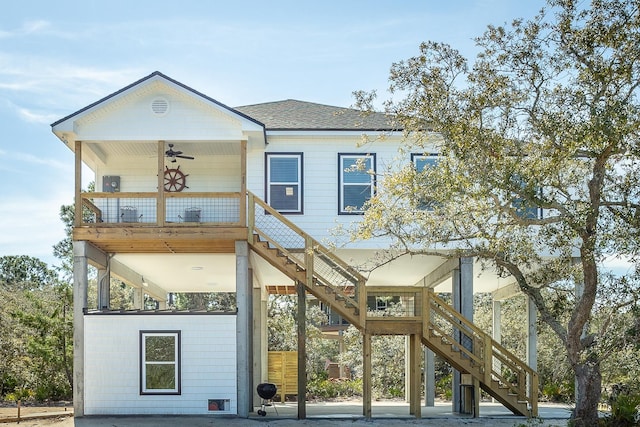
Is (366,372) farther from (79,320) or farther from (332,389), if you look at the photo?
(332,389)

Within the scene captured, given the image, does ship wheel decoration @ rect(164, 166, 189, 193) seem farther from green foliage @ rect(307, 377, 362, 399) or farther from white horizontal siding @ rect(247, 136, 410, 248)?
green foliage @ rect(307, 377, 362, 399)

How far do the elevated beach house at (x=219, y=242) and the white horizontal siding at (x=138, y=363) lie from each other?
0.02 meters

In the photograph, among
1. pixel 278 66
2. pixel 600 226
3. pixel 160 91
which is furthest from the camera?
pixel 278 66

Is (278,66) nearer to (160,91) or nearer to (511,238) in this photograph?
(160,91)

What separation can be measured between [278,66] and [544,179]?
28.5 ft

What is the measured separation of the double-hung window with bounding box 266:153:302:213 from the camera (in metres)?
19.8

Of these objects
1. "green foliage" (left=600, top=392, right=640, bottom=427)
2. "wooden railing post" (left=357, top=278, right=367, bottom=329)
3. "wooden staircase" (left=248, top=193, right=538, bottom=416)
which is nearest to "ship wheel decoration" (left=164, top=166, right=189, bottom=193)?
"wooden staircase" (left=248, top=193, right=538, bottom=416)

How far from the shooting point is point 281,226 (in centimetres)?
1944

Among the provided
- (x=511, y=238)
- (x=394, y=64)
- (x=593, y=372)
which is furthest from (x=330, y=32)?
(x=593, y=372)

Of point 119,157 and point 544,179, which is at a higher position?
point 119,157

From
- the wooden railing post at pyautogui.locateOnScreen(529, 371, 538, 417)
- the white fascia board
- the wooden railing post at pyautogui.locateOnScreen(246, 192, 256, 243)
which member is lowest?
the wooden railing post at pyautogui.locateOnScreen(529, 371, 538, 417)

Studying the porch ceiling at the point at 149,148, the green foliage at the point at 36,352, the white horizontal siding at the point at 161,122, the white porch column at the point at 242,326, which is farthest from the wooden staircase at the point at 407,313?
the green foliage at the point at 36,352

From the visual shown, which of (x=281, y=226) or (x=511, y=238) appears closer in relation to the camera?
(x=511, y=238)

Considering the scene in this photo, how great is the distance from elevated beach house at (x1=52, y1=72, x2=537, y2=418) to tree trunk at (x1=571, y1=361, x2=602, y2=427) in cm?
347
